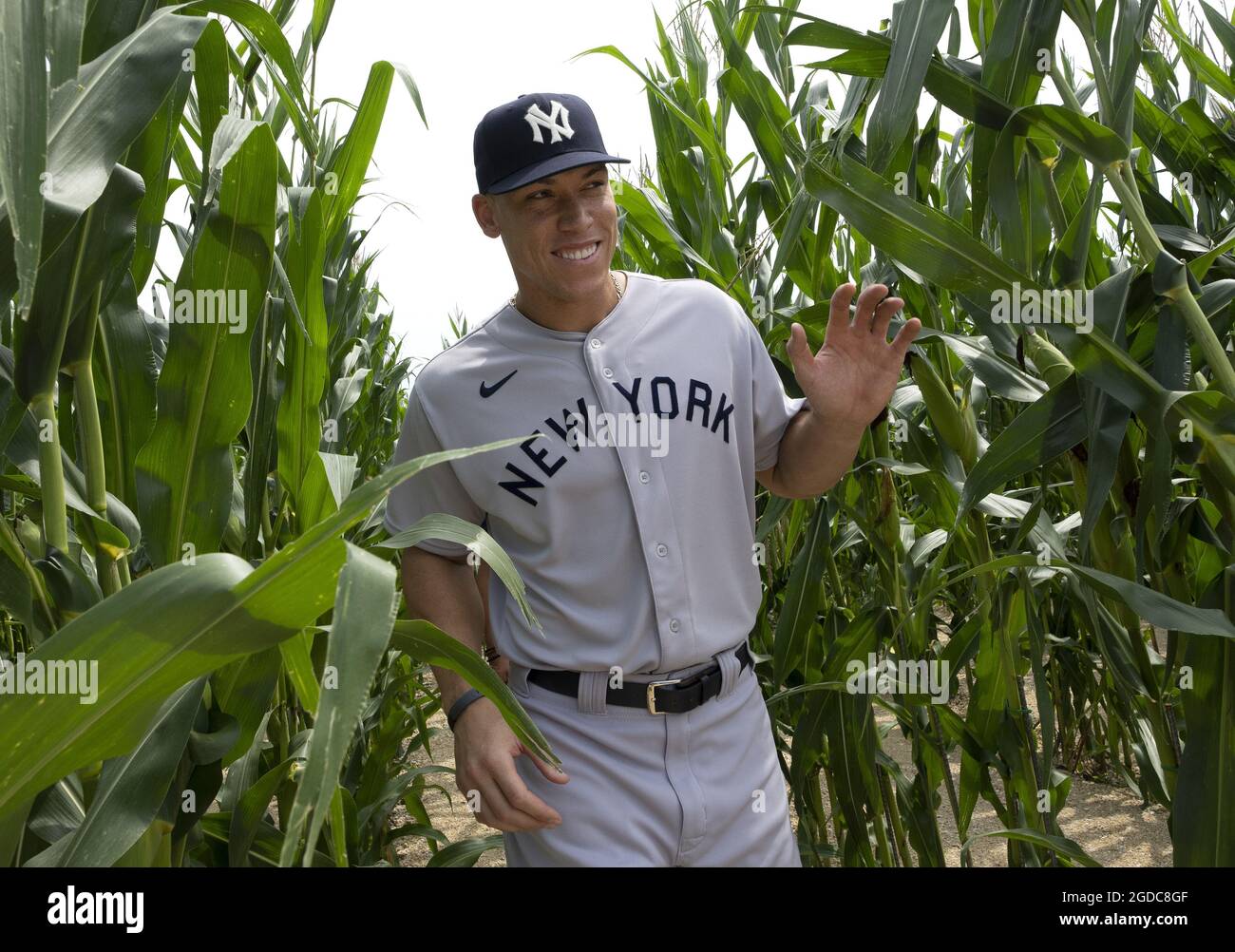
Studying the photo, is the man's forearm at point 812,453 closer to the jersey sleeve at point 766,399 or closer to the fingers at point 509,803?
the jersey sleeve at point 766,399

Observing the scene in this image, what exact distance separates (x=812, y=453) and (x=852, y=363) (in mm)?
154

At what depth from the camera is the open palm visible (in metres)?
1.34

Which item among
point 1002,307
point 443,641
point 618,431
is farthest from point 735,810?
point 443,641

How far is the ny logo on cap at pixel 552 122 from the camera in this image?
4.72 ft

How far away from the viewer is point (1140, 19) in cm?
106

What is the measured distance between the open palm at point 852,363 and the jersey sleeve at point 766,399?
159 mm

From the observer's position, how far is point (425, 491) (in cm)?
152

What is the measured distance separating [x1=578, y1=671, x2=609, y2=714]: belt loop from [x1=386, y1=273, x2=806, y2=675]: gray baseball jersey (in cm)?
1

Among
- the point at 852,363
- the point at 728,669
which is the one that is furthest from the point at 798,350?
the point at 728,669

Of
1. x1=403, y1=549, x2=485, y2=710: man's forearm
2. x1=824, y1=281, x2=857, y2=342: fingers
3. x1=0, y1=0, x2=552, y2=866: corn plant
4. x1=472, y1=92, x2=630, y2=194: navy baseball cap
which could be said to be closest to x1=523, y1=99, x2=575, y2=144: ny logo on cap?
x1=472, y1=92, x2=630, y2=194: navy baseball cap

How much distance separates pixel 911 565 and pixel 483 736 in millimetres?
801

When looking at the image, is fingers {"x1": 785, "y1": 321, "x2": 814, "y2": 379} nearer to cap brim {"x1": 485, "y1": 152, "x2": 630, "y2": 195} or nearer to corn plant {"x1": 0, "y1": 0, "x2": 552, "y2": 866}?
cap brim {"x1": 485, "y1": 152, "x2": 630, "y2": 195}

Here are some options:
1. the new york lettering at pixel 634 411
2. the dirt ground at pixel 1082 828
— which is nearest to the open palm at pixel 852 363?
the new york lettering at pixel 634 411
